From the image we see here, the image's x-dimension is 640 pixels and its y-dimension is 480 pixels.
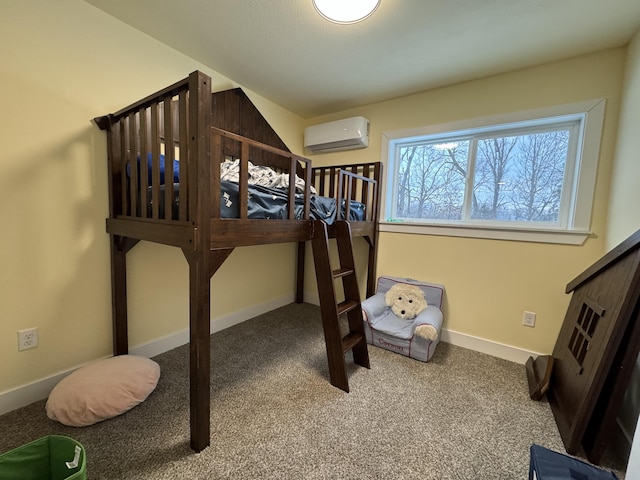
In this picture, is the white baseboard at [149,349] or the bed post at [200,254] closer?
the bed post at [200,254]

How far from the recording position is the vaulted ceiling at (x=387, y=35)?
4.65 feet

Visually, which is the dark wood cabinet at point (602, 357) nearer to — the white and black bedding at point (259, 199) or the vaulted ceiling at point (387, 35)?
the vaulted ceiling at point (387, 35)

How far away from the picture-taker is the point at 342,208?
7.31 ft

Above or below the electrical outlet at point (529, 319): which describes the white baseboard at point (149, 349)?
below

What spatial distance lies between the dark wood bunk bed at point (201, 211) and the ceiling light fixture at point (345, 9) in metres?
0.75

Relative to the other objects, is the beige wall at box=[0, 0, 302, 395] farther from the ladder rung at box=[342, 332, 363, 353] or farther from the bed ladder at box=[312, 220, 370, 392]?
the ladder rung at box=[342, 332, 363, 353]

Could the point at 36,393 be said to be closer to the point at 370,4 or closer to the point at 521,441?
the point at 521,441

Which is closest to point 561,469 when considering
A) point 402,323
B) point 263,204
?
point 402,323

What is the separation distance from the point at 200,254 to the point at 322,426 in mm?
1048

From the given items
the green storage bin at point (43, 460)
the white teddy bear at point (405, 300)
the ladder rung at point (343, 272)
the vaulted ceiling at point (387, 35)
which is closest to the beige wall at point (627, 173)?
the vaulted ceiling at point (387, 35)

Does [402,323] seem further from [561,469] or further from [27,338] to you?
[27,338]

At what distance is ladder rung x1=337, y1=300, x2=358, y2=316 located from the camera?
5.57 ft

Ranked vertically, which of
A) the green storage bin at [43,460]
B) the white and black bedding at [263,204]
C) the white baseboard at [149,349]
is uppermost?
the white and black bedding at [263,204]

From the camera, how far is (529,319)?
198cm
